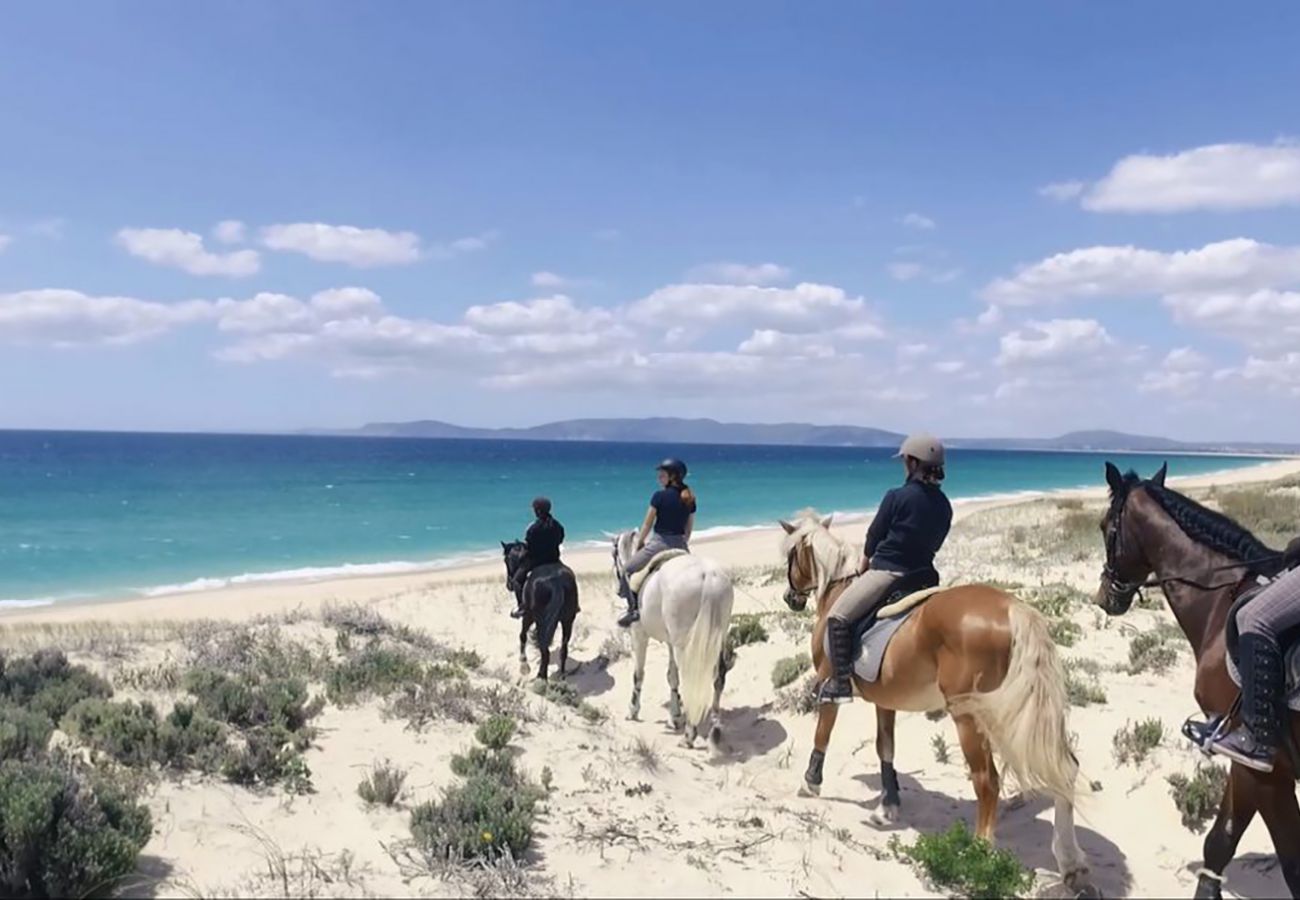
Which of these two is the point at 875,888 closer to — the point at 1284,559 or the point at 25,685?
the point at 1284,559

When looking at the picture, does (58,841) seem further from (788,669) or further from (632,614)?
(788,669)

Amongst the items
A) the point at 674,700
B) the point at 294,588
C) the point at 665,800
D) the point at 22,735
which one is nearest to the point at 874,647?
the point at 665,800

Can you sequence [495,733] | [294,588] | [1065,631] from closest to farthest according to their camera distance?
1. [495,733]
2. [1065,631]
3. [294,588]

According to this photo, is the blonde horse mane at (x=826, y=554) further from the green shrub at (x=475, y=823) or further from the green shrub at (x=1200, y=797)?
the green shrub at (x=475, y=823)

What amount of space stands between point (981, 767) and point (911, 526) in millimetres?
1897

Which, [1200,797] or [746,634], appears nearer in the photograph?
[1200,797]

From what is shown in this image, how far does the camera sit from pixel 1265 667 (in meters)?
4.67

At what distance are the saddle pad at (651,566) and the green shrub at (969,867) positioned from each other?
201 inches

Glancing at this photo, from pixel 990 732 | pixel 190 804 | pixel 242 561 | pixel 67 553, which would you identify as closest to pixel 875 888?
pixel 990 732

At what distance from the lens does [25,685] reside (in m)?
7.52

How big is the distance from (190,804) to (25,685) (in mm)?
3006

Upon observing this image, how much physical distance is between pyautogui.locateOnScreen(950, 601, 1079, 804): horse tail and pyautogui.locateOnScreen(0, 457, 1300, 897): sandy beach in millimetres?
Result: 872

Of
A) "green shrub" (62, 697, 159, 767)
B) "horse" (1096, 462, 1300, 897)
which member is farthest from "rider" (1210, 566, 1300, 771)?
"green shrub" (62, 697, 159, 767)

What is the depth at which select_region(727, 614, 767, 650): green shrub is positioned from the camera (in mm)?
12242
